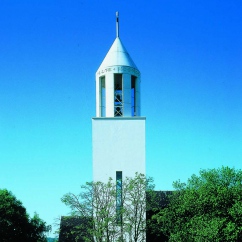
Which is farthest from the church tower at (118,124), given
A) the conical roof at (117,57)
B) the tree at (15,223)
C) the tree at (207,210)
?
the tree at (15,223)

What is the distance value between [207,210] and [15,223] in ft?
80.1

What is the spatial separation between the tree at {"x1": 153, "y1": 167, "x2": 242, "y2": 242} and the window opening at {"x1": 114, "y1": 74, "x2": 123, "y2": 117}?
7.34 meters

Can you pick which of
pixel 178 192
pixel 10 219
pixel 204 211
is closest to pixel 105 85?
pixel 178 192

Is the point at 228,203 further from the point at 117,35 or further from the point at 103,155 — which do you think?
the point at 117,35

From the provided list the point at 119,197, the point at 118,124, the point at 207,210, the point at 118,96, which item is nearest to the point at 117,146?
the point at 118,124

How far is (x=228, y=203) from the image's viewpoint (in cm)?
3158

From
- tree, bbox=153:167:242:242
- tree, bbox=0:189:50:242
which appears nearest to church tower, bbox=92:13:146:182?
tree, bbox=153:167:242:242

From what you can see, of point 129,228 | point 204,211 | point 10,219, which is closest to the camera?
point 129,228

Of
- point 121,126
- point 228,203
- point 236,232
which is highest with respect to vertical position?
point 121,126

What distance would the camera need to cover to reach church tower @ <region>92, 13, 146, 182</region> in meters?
32.9

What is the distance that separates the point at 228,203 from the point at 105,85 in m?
13.2

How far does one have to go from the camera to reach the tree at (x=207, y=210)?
30.0 meters

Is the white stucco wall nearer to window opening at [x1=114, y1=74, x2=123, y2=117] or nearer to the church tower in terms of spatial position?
the church tower

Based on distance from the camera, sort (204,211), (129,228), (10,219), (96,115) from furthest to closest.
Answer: (10,219) → (96,115) → (204,211) → (129,228)
